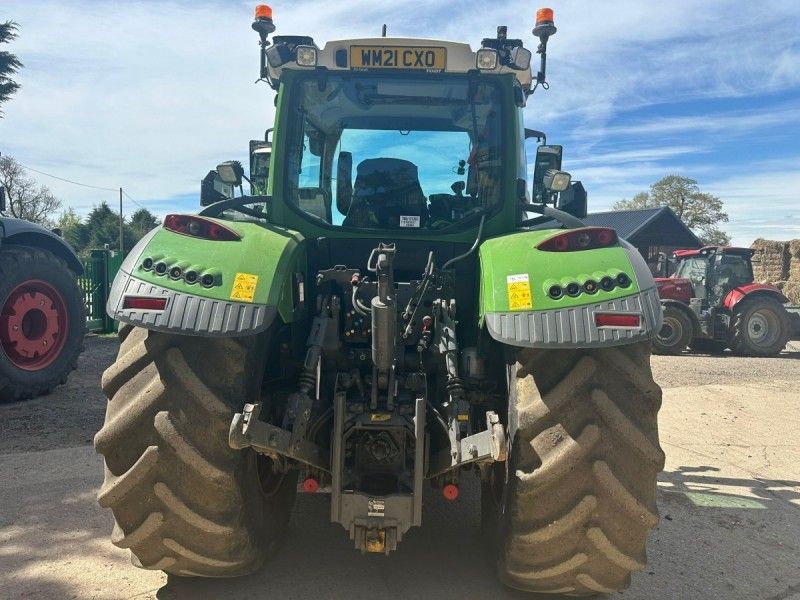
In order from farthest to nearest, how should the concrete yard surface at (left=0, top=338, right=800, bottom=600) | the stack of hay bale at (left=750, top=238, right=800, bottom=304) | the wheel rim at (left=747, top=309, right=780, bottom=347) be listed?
the stack of hay bale at (left=750, top=238, right=800, bottom=304), the wheel rim at (left=747, top=309, right=780, bottom=347), the concrete yard surface at (left=0, top=338, right=800, bottom=600)

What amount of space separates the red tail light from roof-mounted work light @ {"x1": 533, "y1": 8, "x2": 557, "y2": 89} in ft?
4.30

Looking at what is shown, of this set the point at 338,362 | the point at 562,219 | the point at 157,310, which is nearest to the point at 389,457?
the point at 338,362

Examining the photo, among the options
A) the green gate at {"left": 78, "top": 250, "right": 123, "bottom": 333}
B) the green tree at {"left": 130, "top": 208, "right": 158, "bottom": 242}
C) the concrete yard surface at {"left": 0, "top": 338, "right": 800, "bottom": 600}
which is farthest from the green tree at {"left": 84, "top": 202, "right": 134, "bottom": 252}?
the concrete yard surface at {"left": 0, "top": 338, "right": 800, "bottom": 600}

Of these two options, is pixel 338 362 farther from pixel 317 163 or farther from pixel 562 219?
pixel 562 219

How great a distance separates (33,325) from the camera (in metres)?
6.32

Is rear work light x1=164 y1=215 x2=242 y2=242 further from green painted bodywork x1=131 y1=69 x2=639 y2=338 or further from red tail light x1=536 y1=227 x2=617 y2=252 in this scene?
red tail light x1=536 y1=227 x2=617 y2=252

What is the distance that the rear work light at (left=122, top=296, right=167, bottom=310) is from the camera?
2.26 metres

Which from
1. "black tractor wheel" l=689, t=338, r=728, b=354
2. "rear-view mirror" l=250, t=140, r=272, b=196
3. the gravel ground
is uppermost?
"rear-view mirror" l=250, t=140, r=272, b=196

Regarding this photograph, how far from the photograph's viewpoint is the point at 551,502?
225 centimetres

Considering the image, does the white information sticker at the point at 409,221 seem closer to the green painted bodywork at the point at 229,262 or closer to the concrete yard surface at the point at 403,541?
the green painted bodywork at the point at 229,262

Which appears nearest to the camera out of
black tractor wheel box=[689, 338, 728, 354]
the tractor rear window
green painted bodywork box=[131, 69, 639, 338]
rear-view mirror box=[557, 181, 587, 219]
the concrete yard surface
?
green painted bodywork box=[131, 69, 639, 338]

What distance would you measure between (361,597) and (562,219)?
6.65ft

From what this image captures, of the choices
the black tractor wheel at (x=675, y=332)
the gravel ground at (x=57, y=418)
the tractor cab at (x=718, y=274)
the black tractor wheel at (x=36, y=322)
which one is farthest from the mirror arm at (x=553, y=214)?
the tractor cab at (x=718, y=274)

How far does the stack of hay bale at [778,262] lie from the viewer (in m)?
20.0
